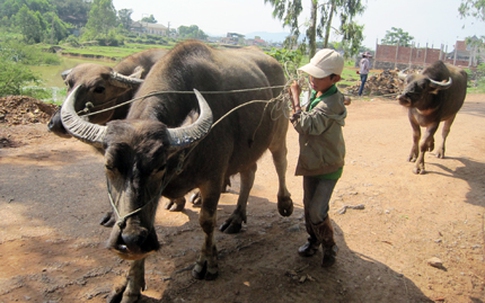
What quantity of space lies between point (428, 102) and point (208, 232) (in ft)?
19.7

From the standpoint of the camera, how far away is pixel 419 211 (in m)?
5.80

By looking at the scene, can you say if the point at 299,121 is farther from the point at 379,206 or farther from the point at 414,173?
the point at 414,173

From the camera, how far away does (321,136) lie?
12.4 ft

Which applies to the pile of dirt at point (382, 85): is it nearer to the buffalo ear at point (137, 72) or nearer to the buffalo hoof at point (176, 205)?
the buffalo ear at point (137, 72)

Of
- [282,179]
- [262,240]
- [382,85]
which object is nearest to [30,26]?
[382,85]

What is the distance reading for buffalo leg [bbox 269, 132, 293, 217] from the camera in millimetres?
5188

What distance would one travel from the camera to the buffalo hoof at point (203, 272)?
12.5 ft

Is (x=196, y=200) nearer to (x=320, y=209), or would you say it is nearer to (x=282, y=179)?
(x=282, y=179)

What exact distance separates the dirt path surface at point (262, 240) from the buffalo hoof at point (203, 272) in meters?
0.05

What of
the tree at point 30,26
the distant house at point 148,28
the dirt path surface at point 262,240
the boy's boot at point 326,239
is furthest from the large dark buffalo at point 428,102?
the distant house at point 148,28

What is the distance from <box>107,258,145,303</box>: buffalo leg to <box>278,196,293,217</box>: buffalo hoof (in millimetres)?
2256

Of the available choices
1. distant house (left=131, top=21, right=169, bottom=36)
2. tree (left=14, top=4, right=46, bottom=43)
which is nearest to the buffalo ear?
tree (left=14, top=4, right=46, bottom=43)

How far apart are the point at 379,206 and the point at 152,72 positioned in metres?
3.90

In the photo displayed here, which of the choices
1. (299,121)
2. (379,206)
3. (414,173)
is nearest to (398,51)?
(414,173)
